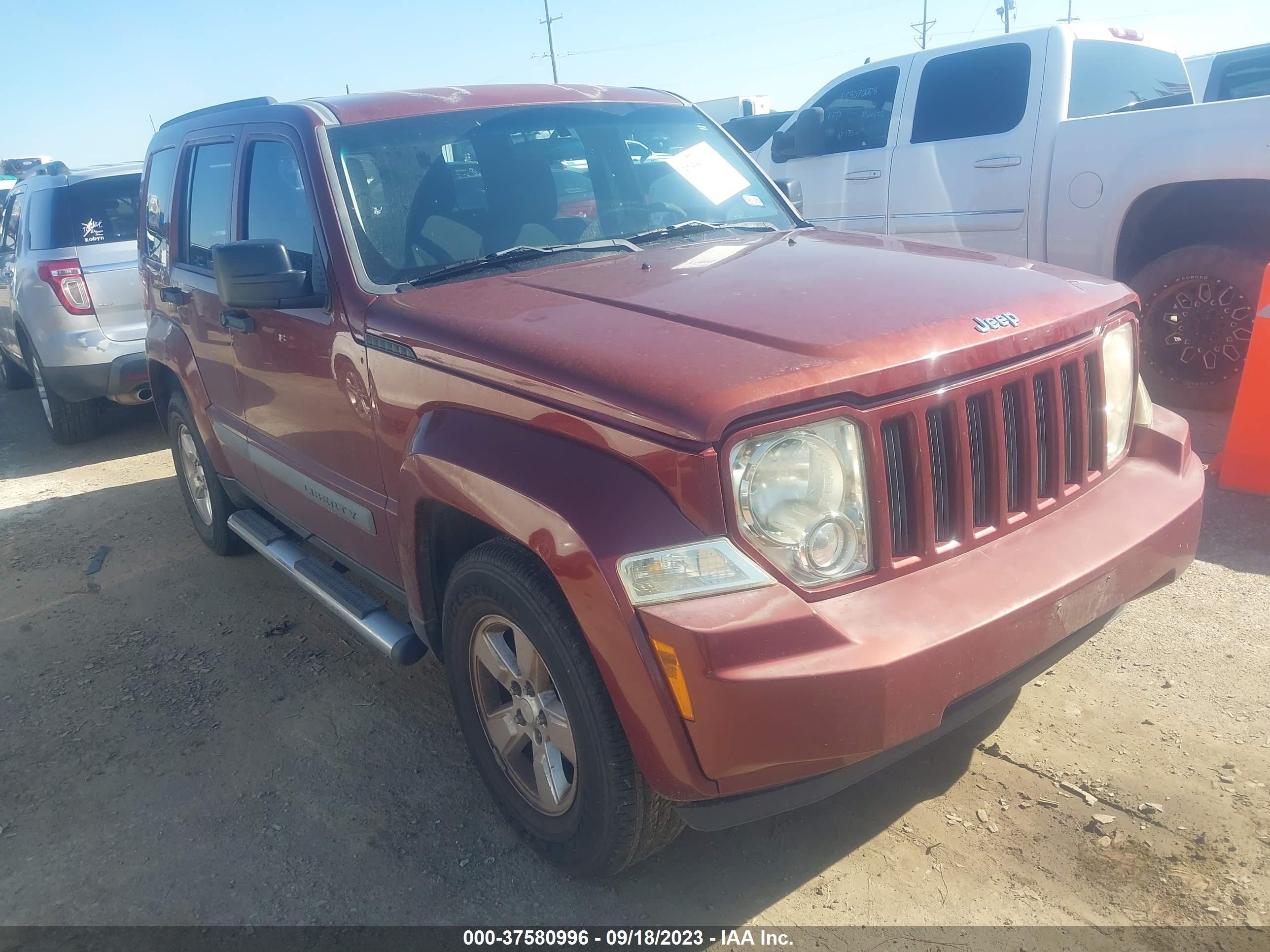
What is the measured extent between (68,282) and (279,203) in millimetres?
4295

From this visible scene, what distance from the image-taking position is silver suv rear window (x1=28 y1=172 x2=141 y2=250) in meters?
6.94

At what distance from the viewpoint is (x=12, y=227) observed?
814 cm

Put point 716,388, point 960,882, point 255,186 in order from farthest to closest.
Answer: point 255,186 → point 960,882 → point 716,388

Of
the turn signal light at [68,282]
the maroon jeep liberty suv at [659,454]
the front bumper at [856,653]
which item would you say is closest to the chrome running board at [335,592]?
the maroon jeep liberty suv at [659,454]

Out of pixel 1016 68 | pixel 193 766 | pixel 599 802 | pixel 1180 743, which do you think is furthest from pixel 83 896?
pixel 1016 68

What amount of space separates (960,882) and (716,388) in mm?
1398

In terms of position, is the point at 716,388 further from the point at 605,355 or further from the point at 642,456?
the point at 605,355

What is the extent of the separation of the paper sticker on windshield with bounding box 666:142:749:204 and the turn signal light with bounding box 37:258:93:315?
16.6ft

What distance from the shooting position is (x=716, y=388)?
1.96 meters

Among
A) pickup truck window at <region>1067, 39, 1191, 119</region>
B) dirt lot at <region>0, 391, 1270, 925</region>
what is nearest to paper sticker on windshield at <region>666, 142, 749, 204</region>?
dirt lot at <region>0, 391, 1270, 925</region>

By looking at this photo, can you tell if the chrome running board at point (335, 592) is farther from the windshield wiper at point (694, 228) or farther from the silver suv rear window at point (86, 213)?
the silver suv rear window at point (86, 213)

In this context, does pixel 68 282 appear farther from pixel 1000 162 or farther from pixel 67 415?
pixel 1000 162

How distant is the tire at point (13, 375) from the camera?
980cm

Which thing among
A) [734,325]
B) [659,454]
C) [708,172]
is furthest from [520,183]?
[659,454]
